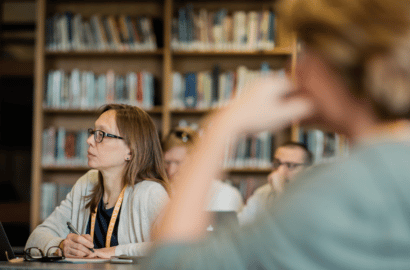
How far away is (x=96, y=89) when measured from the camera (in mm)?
3689

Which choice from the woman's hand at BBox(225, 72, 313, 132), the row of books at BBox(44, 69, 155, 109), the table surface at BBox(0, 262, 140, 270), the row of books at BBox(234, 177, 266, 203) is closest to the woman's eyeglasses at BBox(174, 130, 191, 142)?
the row of books at BBox(44, 69, 155, 109)

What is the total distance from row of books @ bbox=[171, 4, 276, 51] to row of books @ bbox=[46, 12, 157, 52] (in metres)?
0.24

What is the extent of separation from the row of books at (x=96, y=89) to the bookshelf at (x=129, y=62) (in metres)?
0.06

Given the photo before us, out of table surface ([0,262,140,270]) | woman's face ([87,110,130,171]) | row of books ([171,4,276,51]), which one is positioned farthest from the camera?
row of books ([171,4,276,51])

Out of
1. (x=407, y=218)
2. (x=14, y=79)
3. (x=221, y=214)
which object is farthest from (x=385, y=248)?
(x=14, y=79)

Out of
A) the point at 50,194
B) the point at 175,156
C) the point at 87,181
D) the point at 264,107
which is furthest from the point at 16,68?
the point at 264,107

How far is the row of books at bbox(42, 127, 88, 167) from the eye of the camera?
12.1 ft

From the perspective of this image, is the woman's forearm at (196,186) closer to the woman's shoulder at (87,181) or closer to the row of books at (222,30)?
the woman's shoulder at (87,181)

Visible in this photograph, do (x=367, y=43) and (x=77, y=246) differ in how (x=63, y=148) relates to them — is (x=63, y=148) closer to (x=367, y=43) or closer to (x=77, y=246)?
(x=77, y=246)

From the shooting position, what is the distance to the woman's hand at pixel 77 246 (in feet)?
5.67

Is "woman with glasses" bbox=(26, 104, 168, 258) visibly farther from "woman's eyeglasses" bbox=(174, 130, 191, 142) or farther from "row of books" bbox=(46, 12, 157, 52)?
"row of books" bbox=(46, 12, 157, 52)

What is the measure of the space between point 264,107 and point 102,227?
1.58 m

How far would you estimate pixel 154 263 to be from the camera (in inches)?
18.6

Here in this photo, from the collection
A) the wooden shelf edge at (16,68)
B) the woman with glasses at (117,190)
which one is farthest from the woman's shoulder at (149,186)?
the wooden shelf edge at (16,68)
